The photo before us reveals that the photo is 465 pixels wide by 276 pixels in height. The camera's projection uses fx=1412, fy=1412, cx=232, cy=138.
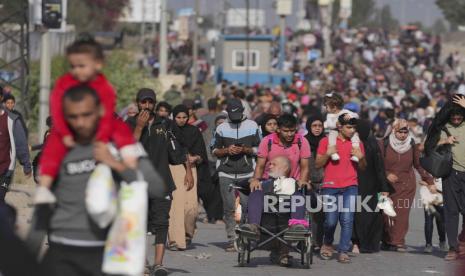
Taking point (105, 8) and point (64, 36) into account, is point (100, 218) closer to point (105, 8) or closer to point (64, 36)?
point (64, 36)

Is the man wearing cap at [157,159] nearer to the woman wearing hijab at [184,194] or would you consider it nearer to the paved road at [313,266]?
the paved road at [313,266]

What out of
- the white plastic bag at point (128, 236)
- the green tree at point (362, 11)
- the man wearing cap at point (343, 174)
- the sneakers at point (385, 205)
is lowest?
the green tree at point (362, 11)

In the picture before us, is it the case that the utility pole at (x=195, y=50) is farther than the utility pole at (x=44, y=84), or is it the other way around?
the utility pole at (x=195, y=50)

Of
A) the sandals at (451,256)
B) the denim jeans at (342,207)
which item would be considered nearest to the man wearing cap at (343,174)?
the denim jeans at (342,207)

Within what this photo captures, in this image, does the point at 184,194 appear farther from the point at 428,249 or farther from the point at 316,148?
the point at 428,249

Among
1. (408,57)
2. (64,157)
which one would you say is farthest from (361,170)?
(408,57)

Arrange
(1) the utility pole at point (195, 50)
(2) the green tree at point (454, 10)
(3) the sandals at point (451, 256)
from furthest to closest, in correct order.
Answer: (2) the green tree at point (454, 10) < (1) the utility pole at point (195, 50) < (3) the sandals at point (451, 256)

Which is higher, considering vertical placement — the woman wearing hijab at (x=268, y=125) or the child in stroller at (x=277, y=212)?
the woman wearing hijab at (x=268, y=125)

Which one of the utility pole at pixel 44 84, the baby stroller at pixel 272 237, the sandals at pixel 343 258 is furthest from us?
the utility pole at pixel 44 84

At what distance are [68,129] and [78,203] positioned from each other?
395 mm

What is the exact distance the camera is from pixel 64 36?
60.7 metres

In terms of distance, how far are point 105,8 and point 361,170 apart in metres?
83.7

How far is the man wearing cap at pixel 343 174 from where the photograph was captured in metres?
14.6

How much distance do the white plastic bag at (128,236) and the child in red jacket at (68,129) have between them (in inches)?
9.2
